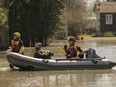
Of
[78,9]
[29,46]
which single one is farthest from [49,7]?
[78,9]

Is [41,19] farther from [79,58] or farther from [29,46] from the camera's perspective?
[79,58]

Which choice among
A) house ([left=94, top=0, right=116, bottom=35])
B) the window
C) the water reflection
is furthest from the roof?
the water reflection

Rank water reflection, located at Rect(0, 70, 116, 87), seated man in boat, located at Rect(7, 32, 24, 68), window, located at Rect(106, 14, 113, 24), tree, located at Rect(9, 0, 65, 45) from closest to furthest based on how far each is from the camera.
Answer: water reflection, located at Rect(0, 70, 116, 87)
seated man in boat, located at Rect(7, 32, 24, 68)
tree, located at Rect(9, 0, 65, 45)
window, located at Rect(106, 14, 113, 24)

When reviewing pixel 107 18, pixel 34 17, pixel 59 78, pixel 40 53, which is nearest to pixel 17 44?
pixel 40 53

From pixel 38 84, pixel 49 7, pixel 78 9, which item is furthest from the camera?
pixel 78 9

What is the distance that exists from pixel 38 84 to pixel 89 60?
539 centimetres

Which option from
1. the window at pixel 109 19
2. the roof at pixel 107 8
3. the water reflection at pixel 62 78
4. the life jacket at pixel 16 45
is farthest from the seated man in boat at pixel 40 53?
the window at pixel 109 19

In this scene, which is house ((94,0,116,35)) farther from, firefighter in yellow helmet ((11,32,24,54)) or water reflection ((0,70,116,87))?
water reflection ((0,70,116,87))

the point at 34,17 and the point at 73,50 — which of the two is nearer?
the point at 73,50

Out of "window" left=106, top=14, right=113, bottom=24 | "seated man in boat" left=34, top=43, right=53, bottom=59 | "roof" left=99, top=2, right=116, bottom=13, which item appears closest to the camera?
"seated man in boat" left=34, top=43, right=53, bottom=59

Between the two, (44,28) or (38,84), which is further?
(44,28)

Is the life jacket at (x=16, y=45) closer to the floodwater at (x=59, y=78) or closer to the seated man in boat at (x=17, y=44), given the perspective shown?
the seated man in boat at (x=17, y=44)

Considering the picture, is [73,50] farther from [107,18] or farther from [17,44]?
[107,18]

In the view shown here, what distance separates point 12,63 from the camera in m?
21.4
